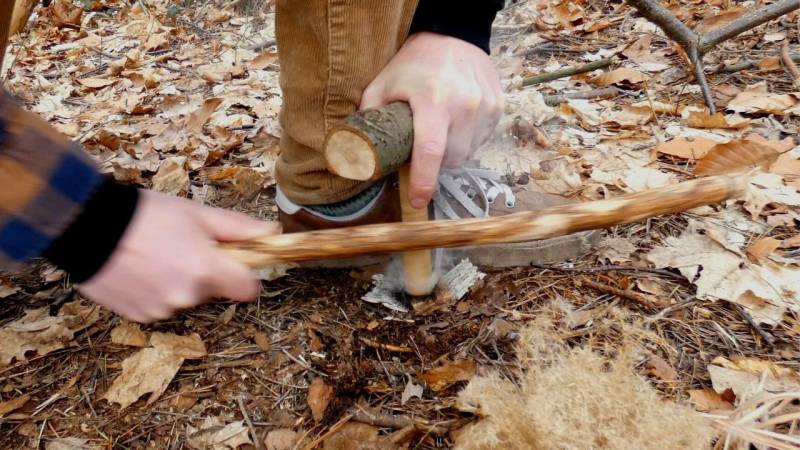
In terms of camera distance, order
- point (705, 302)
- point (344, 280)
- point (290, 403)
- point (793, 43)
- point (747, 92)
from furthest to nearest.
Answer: point (793, 43) → point (747, 92) → point (344, 280) → point (705, 302) → point (290, 403)

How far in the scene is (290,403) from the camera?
1365 millimetres

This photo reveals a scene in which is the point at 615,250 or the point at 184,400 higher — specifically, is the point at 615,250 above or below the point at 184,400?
above

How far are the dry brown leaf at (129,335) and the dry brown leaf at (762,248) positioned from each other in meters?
1.68

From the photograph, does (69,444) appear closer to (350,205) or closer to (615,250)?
(350,205)

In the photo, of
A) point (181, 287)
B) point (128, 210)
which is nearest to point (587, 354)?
point (181, 287)

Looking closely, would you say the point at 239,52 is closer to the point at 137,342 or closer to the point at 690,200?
the point at 137,342

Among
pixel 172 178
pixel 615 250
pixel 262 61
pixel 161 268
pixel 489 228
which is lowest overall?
pixel 262 61

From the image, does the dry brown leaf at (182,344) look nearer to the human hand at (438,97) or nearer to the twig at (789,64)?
the human hand at (438,97)

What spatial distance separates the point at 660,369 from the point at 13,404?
153 cm

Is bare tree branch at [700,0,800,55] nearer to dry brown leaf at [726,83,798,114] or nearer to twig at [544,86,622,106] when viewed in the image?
dry brown leaf at [726,83,798,114]

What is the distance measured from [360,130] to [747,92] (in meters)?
1.90

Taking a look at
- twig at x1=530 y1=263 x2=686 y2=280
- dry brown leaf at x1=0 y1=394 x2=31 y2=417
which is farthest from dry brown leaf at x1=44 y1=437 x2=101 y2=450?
twig at x1=530 y1=263 x2=686 y2=280

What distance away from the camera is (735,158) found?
1607mm

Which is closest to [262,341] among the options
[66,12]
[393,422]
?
[393,422]
